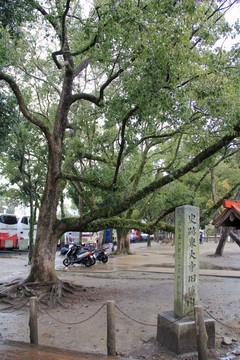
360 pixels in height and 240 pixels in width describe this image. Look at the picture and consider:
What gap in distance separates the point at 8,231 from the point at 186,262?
75.5 feet

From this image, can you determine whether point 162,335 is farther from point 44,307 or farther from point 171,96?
point 171,96

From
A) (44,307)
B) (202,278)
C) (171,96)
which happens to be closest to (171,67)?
(171,96)

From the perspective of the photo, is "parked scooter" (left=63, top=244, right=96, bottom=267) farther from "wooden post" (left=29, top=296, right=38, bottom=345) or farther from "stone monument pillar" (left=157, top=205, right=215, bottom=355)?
"wooden post" (left=29, top=296, right=38, bottom=345)

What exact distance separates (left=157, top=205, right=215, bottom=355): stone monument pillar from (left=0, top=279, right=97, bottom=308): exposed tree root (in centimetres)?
369

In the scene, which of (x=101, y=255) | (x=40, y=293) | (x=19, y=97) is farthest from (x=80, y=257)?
(x=19, y=97)

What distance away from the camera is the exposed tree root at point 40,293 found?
310 inches

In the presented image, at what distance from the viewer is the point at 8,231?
2520 cm

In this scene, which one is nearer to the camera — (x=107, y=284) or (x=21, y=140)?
(x=107, y=284)

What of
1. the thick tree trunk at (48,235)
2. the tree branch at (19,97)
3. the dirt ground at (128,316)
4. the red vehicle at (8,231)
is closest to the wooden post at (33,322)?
the dirt ground at (128,316)

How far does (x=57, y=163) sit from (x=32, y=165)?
11.8m

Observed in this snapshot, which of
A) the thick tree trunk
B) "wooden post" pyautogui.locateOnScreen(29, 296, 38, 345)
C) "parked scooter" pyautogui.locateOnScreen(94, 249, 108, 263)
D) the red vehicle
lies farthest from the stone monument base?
the red vehicle

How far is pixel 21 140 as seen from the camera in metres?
15.6

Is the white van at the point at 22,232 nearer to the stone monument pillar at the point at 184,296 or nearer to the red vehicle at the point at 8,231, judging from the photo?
the red vehicle at the point at 8,231

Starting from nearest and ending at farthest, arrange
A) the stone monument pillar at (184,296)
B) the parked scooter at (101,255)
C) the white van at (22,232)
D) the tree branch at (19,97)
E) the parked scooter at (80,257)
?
the stone monument pillar at (184,296) < the tree branch at (19,97) < the parked scooter at (80,257) < the parked scooter at (101,255) < the white van at (22,232)
